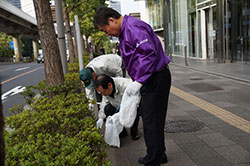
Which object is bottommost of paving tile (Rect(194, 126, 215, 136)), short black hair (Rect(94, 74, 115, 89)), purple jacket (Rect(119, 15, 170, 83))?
paving tile (Rect(194, 126, 215, 136))

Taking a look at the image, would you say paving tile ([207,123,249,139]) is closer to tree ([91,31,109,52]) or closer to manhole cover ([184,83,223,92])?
manhole cover ([184,83,223,92])

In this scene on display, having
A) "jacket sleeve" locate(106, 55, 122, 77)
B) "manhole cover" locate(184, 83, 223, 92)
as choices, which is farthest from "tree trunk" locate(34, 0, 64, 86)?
"manhole cover" locate(184, 83, 223, 92)

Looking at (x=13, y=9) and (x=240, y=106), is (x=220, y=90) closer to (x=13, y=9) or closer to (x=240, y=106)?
(x=240, y=106)

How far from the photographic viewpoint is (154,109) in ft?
8.23

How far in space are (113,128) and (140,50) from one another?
1.26 m

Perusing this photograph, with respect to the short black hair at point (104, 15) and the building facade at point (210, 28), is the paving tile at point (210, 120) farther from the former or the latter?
the building facade at point (210, 28)

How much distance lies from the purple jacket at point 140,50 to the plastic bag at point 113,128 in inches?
33.2

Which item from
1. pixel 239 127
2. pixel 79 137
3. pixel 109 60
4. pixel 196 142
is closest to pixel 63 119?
pixel 79 137

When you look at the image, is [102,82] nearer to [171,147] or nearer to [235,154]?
[171,147]

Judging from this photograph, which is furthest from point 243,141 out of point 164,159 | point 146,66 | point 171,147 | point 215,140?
point 146,66

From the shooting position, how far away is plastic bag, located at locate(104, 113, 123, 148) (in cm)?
312

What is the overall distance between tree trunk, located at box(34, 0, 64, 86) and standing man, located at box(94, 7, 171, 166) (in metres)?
2.52

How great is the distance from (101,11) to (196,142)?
7.44ft

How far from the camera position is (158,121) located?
8.49ft
